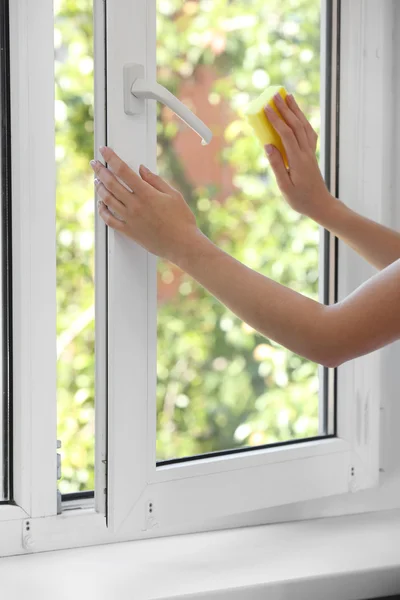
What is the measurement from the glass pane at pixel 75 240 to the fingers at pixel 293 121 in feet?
0.90

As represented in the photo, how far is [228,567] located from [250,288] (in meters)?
0.47

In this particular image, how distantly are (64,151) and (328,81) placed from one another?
0.49 meters

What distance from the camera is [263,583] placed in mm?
1097

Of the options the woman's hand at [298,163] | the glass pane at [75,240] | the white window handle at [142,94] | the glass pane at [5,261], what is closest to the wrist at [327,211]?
the woman's hand at [298,163]

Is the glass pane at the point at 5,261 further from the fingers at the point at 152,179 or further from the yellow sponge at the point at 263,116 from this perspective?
the yellow sponge at the point at 263,116

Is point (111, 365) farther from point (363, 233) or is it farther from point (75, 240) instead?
point (363, 233)

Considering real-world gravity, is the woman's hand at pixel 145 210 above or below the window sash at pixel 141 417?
above

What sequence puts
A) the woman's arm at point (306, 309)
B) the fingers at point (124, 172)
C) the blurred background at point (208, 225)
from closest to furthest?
1. the woman's arm at point (306, 309)
2. the fingers at point (124, 172)
3. the blurred background at point (208, 225)

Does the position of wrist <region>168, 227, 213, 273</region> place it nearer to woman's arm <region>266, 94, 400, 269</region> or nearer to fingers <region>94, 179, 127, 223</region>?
fingers <region>94, 179, 127, 223</region>

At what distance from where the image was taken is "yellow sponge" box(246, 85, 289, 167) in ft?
3.59

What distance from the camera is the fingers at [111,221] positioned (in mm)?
1008

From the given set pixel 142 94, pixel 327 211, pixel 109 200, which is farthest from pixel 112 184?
pixel 327 211

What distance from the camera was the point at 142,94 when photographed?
1.03m

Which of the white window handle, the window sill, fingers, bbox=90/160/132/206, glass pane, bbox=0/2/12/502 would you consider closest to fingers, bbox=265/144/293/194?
the white window handle
